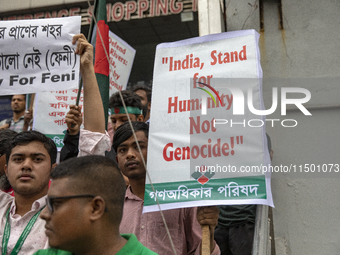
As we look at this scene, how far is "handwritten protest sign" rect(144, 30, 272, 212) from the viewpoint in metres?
2.86

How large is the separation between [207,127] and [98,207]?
1.35 m

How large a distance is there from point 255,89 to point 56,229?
1810mm

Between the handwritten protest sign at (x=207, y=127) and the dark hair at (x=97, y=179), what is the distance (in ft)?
2.76

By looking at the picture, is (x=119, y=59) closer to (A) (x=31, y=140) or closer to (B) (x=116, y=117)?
(B) (x=116, y=117)

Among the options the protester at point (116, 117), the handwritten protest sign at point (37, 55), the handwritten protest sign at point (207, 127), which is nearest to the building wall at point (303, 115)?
the protester at point (116, 117)

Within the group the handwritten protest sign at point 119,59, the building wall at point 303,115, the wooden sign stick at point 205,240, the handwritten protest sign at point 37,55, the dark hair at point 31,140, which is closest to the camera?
the wooden sign stick at point 205,240

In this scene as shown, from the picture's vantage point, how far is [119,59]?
238 inches

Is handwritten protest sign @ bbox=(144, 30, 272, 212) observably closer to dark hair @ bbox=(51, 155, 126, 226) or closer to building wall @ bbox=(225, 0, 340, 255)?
dark hair @ bbox=(51, 155, 126, 226)

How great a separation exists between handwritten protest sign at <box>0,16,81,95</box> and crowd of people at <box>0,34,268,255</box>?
472 millimetres

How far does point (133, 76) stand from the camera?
31.6 feet

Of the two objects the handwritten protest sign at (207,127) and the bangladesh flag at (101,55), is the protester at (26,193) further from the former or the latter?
the bangladesh flag at (101,55)

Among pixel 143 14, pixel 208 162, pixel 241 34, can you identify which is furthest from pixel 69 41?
pixel 143 14

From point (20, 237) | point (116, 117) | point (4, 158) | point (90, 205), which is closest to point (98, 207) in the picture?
point (90, 205)

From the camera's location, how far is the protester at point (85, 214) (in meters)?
1.81
